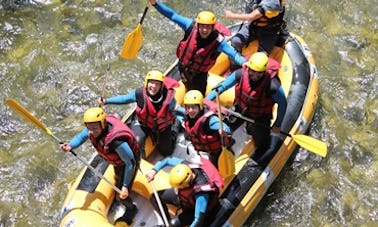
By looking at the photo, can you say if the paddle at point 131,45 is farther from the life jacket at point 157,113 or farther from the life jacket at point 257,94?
the life jacket at point 257,94

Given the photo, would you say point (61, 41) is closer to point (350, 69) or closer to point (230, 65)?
point (230, 65)

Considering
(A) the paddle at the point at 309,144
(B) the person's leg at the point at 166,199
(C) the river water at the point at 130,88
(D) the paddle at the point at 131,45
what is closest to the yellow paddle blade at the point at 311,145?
(A) the paddle at the point at 309,144

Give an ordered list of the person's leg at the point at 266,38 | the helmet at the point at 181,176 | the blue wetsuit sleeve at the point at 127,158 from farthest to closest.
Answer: the person's leg at the point at 266,38 < the blue wetsuit sleeve at the point at 127,158 < the helmet at the point at 181,176

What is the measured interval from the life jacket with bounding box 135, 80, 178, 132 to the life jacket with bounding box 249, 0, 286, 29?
1460 mm

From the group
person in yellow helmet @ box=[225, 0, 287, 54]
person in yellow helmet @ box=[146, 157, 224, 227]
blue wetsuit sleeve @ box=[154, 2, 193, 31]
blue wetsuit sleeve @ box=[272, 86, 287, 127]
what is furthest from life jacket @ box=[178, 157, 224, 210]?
person in yellow helmet @ box=[225, 0, 287, 54]

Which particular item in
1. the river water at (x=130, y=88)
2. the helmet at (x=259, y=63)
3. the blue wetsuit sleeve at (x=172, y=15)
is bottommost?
the river water at (x=130, y=88)

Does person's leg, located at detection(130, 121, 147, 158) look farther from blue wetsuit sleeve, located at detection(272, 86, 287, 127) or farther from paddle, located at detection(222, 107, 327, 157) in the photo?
blue wetsuit sleeve, located at detection(272, 86, 287, 127)

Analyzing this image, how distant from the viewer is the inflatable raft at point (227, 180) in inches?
216

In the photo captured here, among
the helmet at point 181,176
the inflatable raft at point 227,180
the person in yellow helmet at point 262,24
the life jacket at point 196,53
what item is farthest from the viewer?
the person in yellow helmet at point 262,24

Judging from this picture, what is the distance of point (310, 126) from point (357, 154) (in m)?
0.75

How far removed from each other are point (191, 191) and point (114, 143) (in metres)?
0.86

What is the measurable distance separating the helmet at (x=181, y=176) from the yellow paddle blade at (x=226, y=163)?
51 centimetres

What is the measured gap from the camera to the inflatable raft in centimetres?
548

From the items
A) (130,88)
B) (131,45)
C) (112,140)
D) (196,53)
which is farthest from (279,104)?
(130,88)
